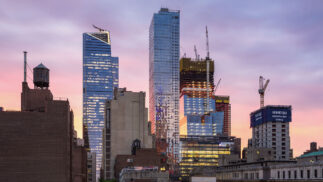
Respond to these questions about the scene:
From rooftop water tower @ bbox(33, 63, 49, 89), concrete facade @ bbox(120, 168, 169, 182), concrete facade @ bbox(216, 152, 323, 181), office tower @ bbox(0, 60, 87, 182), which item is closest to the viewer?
concrete facade @ bbox(216, 152, 323, 181)

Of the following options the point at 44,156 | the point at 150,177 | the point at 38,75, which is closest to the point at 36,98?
the point at 38,75

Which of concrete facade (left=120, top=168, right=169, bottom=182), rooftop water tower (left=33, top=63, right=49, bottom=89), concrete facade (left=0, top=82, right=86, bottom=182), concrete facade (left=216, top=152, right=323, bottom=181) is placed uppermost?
rooftop water tower (left=33, top=63, right=49, bottom=89)

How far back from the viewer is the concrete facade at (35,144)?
4173 inches

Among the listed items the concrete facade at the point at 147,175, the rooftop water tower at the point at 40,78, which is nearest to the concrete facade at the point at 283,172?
the concrete facade at the point at 147,175

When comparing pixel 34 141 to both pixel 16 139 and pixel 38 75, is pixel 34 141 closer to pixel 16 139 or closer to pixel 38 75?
pixel 16 139

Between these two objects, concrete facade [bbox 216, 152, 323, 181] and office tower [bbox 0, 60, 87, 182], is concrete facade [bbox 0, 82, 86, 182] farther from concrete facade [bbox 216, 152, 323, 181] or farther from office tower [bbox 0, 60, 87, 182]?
concrete facade [bbox 216, 152, 323, 181]

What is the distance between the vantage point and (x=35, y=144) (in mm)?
107938

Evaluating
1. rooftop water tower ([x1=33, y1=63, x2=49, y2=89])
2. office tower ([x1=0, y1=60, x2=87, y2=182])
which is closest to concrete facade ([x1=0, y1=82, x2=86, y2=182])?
office tower ([x1=0, y1=60, x2=87, y2=182])

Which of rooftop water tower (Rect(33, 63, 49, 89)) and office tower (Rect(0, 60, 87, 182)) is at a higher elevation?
rooftop water tower (Rect(33, 63, 49, 89))

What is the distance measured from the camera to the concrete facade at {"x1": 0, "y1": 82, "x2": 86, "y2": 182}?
106 m

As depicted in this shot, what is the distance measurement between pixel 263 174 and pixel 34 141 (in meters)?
74.3

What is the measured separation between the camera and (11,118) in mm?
107750

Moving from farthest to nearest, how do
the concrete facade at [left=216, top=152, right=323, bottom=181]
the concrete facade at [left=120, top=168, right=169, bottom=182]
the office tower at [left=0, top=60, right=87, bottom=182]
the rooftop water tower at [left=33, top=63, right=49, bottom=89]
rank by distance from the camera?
the concrete facade at [left=120, top=168, right=169, bottom=182] < the rooftop water tower at [left=33, top=63, right=49, bottom=89] < the office tower at [left=0, top=60, right=87, bottom=182] < the concrete facade at [left=216, top=152, right=323, bottom=181]

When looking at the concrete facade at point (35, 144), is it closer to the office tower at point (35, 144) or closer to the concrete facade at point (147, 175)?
the office tower at point (35, 144)
